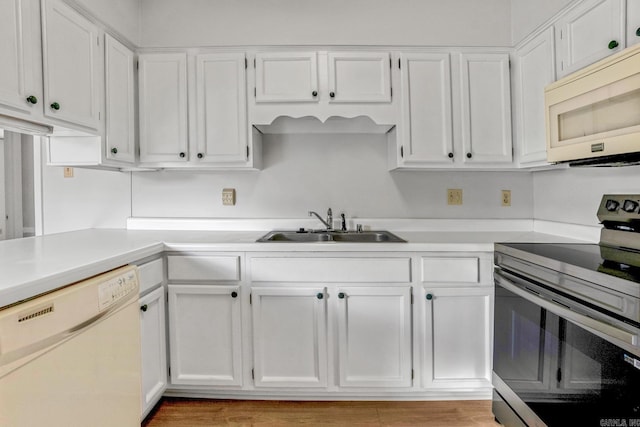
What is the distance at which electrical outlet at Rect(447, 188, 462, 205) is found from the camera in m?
2.44

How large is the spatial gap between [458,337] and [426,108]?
133 centimetres

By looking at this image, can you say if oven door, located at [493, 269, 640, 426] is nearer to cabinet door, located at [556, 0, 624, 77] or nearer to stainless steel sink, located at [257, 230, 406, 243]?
stainless steel sink, located at [257, 230, 406, 243]

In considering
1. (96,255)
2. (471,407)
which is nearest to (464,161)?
(471,407)

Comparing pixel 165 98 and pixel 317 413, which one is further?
pixel 165 98

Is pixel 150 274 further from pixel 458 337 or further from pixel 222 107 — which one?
pixel 458 337

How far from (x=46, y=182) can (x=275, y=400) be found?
218 cm

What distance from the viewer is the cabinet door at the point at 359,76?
6.98 feet

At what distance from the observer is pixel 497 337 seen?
164 centimetres

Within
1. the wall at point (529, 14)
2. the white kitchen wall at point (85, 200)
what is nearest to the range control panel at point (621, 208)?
the wall at point (529, 14)

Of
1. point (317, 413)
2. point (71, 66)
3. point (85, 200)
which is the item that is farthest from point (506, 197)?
point (85, 200)

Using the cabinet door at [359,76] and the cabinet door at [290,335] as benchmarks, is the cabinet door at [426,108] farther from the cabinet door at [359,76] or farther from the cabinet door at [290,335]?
the cabinet door at [290,335]

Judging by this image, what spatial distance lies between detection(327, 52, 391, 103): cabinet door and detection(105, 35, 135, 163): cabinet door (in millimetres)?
1215

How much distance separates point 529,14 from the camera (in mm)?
2057

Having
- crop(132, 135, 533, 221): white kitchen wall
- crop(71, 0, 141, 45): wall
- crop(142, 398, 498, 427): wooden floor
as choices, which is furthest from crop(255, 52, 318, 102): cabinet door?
crop(142, 398, 498, 427): wooden floor
